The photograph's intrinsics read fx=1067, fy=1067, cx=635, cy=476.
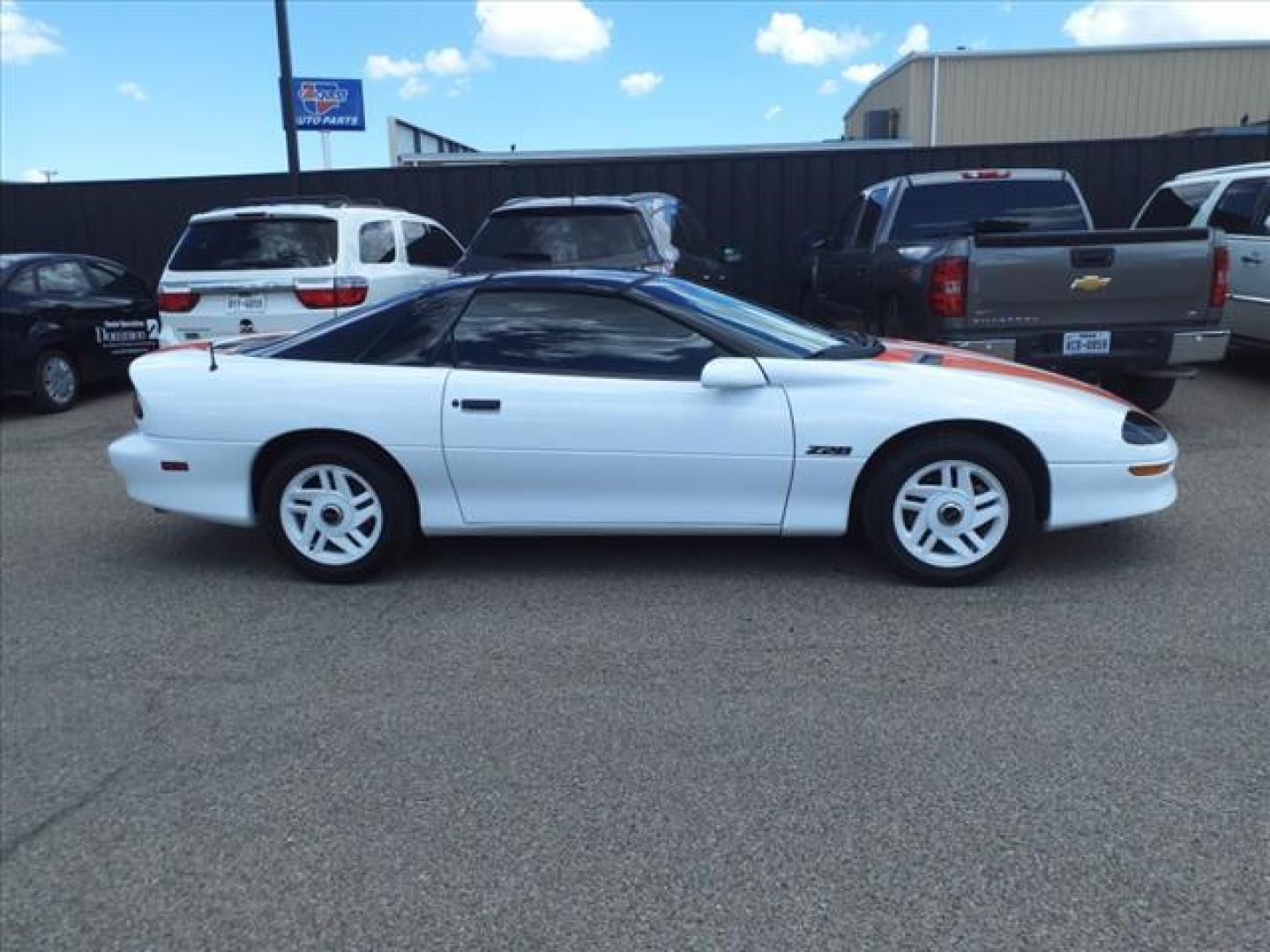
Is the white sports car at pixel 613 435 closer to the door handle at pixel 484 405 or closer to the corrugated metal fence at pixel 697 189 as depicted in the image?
the door handle at pixel 484 405

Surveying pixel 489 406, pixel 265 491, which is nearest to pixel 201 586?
pixel 265 491

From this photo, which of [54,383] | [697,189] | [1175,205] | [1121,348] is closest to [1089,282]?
[1121,348]

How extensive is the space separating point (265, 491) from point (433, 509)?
766 millimetres

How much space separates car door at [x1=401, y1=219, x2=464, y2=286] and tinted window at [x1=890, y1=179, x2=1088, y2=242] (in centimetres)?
391

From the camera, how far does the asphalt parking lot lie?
2510mm

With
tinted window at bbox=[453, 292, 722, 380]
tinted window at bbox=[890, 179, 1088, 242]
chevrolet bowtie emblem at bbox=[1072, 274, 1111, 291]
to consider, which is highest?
tinted window at bbox=[890, 179, 1088, 242]

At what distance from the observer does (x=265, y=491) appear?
4.75m

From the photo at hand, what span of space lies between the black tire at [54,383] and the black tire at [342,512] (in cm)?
580

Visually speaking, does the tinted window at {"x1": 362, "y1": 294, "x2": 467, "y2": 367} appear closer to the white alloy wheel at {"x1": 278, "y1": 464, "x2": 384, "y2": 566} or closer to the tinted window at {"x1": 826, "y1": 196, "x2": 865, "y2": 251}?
the white alloy wheel at {"x1": 278, "y1": 464, "x2": 384, "y2": 566}

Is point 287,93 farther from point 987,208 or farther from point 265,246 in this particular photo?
point 987,208

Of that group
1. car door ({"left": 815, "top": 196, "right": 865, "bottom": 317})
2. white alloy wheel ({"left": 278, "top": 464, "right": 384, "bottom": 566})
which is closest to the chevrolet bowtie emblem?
car door ({"left": 815, "top": 196, "right": 865, "bottom": 317})

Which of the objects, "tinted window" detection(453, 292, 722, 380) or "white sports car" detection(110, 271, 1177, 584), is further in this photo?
"tinted window" detection(453, 292, 722, 380)

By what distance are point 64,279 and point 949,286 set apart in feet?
26.5

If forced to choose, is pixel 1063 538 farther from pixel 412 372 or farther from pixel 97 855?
pixel 97 855
